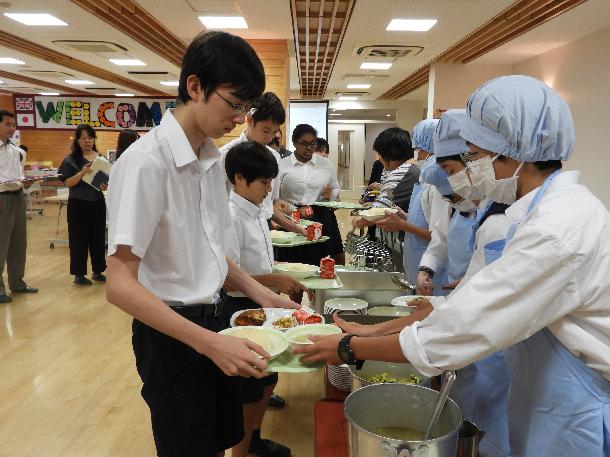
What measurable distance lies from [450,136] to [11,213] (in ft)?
14.3

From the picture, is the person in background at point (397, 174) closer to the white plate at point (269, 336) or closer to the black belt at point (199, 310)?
the white plate at point (269, 336)

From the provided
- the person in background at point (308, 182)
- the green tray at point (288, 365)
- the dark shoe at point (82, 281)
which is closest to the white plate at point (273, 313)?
the green tray at point (288, 365)

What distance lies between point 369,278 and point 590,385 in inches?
52.9

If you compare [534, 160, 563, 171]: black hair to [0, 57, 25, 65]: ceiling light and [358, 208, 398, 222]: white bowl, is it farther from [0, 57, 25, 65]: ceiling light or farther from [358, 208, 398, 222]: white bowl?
[0, 57, 25, 65]: ceiling light

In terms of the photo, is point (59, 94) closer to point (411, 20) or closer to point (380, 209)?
point (411, 20)

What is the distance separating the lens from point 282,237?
9.68 feet

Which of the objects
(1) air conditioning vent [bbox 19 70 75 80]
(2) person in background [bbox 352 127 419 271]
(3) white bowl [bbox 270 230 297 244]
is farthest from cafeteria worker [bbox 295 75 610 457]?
(1) air conditioning vent [bbox 19 70 75 80]

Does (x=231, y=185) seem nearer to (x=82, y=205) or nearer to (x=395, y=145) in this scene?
(x=395, y=145)

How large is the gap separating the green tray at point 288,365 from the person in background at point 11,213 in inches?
171

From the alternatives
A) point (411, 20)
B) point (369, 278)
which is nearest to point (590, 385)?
point (369, 278)

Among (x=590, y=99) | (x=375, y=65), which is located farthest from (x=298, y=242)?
(x=375, y=65)

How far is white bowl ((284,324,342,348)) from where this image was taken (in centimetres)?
134

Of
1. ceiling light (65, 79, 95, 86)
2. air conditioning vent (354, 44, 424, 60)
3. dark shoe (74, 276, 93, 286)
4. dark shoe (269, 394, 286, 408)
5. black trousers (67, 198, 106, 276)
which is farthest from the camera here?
ceiling light (65, 79, 95, 86)

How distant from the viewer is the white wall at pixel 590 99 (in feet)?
19.4
